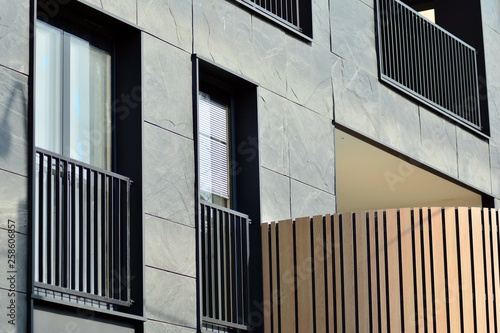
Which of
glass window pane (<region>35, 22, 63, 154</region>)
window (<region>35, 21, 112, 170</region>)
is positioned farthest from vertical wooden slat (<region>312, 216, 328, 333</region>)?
glass window pane (<region>35, 22, 63, 154</region>)

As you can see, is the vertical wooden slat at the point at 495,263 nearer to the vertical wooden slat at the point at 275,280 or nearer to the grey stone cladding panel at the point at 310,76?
the vertical wooden slat at the point at 275,280

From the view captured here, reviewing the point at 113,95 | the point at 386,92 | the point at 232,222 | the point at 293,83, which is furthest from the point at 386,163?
the point at 113,95

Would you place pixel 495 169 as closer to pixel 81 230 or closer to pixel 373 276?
pixel 373 276

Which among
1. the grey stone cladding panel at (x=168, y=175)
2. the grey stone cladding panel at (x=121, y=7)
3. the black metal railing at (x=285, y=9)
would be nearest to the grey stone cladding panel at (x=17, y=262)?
the grey stone cladding panel at (x=168, y=175)

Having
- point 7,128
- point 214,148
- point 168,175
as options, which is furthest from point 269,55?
point 7,128

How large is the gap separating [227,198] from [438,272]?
2.96m

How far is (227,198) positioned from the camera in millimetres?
18188

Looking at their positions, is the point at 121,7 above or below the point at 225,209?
above

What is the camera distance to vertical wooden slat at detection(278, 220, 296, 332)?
17438 mm

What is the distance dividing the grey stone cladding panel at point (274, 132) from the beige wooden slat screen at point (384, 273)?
100 centimetres

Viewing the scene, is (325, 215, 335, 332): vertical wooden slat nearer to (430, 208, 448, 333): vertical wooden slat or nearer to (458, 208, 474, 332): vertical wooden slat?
(430, 208, 448, 333): vertical wooden slat

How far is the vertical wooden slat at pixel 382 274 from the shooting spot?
1692 centimetres

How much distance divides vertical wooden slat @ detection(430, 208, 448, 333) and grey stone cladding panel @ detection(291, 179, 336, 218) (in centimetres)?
203

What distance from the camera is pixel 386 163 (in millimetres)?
22203
